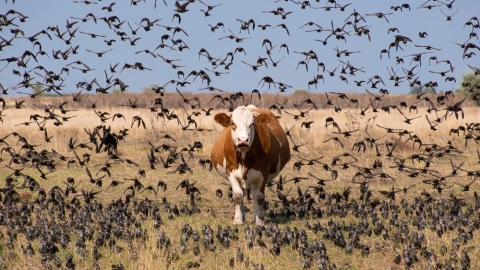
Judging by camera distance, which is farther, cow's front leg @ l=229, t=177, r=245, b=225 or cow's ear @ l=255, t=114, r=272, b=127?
cow's front leg @ l=229, t=177, r=245, b=225

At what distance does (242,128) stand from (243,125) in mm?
69

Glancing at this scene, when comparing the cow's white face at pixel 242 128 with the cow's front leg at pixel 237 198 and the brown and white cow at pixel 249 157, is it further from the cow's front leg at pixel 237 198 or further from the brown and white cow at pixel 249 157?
the cow's front leg at pixel 237 198

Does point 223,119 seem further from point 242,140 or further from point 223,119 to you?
point 242,140

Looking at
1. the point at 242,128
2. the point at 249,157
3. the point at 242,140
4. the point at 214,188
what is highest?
the point at 242,128

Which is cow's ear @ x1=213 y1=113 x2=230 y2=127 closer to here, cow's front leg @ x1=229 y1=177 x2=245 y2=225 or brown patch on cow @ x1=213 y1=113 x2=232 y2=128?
Result: brown patch on cow @ x1=213 y1=113 x2=232 y2=128

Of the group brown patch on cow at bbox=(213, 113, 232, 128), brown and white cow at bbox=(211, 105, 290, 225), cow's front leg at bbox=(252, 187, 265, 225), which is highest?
brown patch on cow at bbox=(213, 113, 232, 128)

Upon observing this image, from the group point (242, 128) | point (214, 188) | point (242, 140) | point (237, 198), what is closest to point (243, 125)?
point (242, 128)

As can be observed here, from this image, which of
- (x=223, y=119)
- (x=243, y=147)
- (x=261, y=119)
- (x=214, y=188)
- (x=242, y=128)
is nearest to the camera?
(x=243, y=147)

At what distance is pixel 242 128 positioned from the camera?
439 inches

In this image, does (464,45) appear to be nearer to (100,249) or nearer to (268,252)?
(268,252)

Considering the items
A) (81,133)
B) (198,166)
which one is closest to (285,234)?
(198,166)

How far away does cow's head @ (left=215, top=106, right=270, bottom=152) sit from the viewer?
10.9 metres

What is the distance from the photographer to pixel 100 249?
1041 cm

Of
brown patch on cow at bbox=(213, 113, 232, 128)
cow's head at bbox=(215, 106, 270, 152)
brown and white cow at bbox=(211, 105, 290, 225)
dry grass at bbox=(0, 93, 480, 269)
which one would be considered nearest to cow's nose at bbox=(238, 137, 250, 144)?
cow's head at bbox=(215, 106, 270, 152)
